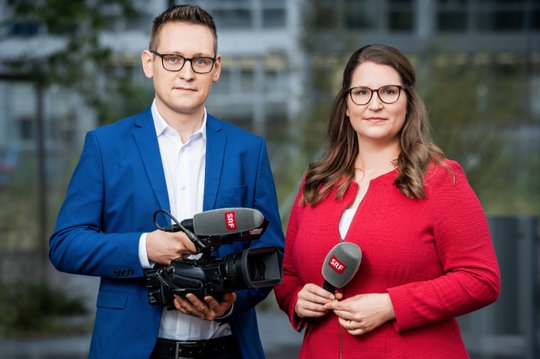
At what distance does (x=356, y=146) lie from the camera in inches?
145

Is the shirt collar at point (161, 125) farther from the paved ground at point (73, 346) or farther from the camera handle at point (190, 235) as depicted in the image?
the paved ground at point (73, 346)

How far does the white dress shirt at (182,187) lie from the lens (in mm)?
3518

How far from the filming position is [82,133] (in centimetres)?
1295

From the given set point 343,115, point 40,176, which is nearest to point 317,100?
point 40,176

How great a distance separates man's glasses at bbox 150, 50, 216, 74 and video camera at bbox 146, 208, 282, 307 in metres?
0.54

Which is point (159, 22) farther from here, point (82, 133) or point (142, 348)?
point (82, 133)

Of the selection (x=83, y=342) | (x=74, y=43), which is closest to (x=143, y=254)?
(x=74, y=43)

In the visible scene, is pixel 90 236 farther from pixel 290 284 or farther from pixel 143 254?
pixel 290 284

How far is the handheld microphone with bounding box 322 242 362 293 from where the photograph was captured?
3232mm

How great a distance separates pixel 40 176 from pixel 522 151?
8194 millimetres

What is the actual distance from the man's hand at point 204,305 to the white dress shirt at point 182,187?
162mm

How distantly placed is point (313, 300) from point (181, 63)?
3.18ft

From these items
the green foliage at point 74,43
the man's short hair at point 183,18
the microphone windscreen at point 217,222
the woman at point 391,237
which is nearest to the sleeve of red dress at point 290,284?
the woman at point 391,237

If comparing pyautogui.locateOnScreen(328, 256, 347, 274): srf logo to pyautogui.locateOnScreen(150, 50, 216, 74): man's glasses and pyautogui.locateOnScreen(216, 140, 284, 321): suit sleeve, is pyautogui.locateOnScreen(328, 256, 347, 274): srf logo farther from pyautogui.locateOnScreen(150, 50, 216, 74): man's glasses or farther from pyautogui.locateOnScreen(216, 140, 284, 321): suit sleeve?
pyautogui.locateOnScreen(150, 50, 216, 74): man's glasses
